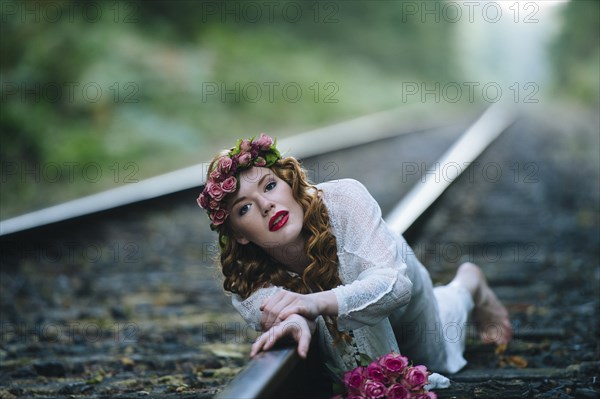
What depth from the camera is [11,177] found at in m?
10.4

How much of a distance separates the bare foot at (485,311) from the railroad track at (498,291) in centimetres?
7

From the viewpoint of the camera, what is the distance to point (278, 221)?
2344 millimetres

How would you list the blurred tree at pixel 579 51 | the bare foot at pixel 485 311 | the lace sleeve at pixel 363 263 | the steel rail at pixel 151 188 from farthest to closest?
the blurred tree at pixel 579 51, the steel rail at pixel 151 188, the bare foot at pixel 485 311, the lace sleeve at pixel 363 263

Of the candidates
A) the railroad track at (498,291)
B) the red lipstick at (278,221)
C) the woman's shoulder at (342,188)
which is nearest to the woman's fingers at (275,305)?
the railroad track at (498,291)

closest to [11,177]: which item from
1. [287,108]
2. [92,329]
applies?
[92,329]

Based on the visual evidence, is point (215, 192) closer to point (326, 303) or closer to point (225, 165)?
point (225, 165)

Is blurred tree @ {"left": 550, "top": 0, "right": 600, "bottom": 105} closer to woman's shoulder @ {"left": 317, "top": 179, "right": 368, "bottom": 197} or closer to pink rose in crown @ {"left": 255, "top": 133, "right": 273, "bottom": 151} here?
woman's shoulder @ {"left": 317, "top": 179, "right": 368, "bottom": 197}

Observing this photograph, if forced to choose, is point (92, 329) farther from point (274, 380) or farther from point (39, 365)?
point (274, 380)

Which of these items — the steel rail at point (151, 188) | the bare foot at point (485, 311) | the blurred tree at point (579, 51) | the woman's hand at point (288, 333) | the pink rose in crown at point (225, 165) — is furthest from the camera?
the blurred tree at point (579, 51)

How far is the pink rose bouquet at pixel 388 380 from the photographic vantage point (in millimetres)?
2174

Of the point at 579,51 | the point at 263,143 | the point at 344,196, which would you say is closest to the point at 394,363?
the point at 344,196

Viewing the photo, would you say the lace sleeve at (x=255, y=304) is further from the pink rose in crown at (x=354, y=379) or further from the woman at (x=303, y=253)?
the pink rose in crown at (x=354, y=379)

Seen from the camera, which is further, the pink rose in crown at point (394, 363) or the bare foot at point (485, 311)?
the bare foot at point (485, 311)

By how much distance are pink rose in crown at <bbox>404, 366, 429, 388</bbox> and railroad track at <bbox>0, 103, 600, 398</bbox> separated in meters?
0.31
